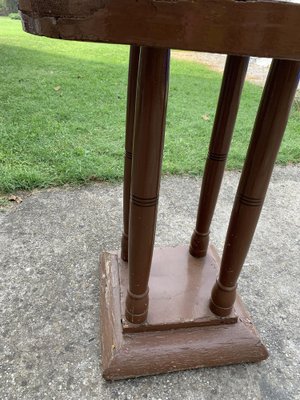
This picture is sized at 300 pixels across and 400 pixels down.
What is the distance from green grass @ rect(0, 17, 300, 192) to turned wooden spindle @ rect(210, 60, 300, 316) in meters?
1.40

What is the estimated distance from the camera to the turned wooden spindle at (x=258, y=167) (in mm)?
945

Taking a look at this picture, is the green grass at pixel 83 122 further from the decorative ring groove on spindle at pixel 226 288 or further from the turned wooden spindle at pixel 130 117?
the decorative ring groove on spindle at pixel 226 288

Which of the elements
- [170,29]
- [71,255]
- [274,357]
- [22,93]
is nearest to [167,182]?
[71,255]

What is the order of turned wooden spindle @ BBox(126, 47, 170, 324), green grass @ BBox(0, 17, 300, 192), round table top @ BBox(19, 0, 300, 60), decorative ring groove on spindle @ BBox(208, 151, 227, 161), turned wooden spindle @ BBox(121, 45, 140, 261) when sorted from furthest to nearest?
green grass @ BBox(0, 17, 300, 192), decorative ring groove on spindle @ BBox(208, 151, 227, 161), turned wooden spindle @ BBox(121, 45, 140, 261), turned wooden spindle @ BBox(126, 47, 170, 324), round table top @ BBox(19, 0, 300, 60)

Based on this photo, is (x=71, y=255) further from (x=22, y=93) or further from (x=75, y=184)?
(x=22, y=93)

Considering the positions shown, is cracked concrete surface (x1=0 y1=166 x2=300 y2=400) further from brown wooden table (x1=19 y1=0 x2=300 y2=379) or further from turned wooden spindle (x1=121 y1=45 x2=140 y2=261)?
turned wooden spindle (x1=121 y1=45 x2=140 y2=261)

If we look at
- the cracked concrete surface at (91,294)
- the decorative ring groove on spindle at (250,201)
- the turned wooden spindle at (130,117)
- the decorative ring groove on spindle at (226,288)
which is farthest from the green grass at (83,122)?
the decorative ring groove on spindle at (250,201)

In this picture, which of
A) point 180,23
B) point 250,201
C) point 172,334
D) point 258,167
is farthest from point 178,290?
point 180,23

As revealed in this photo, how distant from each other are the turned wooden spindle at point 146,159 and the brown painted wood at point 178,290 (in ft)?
0.41

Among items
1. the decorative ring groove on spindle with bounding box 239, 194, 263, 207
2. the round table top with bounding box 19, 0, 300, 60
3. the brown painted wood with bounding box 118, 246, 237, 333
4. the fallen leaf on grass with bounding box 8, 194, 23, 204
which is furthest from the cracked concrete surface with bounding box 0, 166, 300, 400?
the round table top with bounding box 19, 0, 300, 60

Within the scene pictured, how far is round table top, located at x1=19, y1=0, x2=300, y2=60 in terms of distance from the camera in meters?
0.67

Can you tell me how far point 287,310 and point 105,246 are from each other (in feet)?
3.09

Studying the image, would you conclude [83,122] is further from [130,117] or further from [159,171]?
[159,171]

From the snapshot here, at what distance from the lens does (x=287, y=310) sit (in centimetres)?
160
